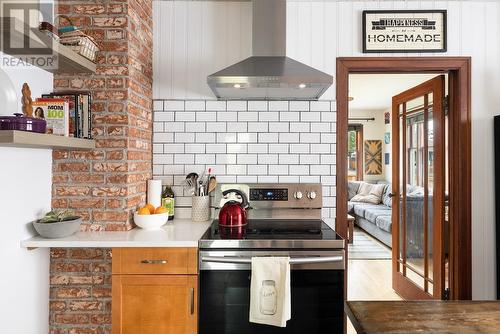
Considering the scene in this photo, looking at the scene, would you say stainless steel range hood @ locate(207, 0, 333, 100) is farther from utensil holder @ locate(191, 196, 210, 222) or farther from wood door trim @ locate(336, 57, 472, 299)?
utensil holder @ locate(191, 196, 210, 222)

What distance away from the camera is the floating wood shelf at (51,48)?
1505 mm

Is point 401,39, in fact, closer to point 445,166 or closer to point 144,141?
point 445,166

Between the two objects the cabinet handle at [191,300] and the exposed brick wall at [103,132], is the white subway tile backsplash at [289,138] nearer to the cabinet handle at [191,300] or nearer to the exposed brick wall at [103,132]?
the exposed brick wall at [103,132]

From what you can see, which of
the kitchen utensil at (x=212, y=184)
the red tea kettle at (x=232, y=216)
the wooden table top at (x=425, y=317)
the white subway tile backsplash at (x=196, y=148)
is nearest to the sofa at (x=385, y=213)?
the red tea kettle at (x=232, y=216)

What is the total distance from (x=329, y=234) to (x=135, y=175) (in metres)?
1.31

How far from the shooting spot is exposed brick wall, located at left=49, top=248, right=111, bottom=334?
6.95ft

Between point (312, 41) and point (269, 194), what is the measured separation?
4.00 feet

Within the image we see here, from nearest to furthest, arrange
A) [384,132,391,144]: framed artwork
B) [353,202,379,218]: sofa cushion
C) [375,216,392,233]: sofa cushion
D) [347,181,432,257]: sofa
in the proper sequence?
[347,181,432,257]: sofa → [375,216,392,233]: sofa cushion → [353,202,379,218]: sofa cushion → [384,132,391,144]: framed artwork

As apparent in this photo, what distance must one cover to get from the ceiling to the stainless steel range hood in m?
2.39

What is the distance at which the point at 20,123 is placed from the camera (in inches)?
59.7

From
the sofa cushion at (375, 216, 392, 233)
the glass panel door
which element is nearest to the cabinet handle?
the glass panel door

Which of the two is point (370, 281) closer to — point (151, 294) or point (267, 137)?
point (267, 137)

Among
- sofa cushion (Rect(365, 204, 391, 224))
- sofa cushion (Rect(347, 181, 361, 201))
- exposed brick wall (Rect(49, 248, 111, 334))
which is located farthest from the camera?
sofa cushion (Rect(347, 181, 361, 201))

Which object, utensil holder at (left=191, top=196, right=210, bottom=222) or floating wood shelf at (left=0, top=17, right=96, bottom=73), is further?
utensil holder at (left=191, top=196, right=210, bottom=222)
